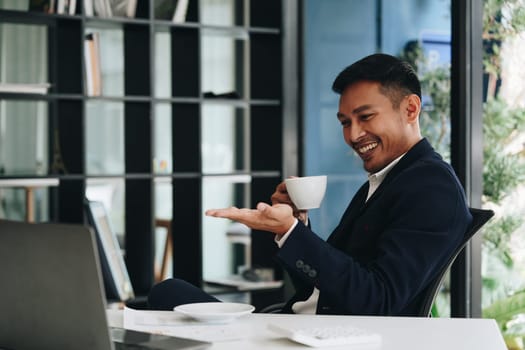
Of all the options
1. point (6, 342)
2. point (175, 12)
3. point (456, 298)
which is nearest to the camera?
point (6, 342)

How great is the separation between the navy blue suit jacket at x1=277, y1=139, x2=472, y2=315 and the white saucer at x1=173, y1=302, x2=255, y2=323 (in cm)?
25

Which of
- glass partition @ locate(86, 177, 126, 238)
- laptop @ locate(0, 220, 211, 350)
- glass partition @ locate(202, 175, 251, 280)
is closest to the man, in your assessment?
laptop @ locate(0, 220, 211, 350)

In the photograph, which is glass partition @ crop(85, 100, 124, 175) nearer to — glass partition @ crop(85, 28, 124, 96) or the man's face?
glass partition @ crop(85, 28, 124, 96)

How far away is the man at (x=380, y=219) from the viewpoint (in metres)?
1.81

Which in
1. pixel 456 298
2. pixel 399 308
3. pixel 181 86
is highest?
pixel 181 86

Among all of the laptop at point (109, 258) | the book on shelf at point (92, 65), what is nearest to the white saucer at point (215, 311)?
the laptop at point (109, 258)

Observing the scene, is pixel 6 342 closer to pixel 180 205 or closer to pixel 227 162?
pixel 180 205

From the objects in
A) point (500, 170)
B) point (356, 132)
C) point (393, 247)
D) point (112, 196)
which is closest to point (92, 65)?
point (112, 196)

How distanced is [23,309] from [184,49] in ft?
10.0

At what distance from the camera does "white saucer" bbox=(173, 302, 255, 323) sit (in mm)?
1515

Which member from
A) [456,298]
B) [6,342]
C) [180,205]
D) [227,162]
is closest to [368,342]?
[6,342]

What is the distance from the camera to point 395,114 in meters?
2.17

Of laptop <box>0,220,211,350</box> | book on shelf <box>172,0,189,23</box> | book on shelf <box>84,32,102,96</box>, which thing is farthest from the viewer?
book on shelf <box>172,0,189,23</box>

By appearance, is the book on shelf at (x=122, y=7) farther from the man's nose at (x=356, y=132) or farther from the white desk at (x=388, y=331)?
the white desk at (x=388, y=331)
